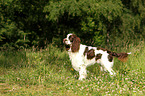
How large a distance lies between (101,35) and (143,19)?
111 inches

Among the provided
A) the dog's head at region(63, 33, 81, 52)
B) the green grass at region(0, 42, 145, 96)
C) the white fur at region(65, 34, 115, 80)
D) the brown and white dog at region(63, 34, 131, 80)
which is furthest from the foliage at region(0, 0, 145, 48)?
the white fur at region(65, 34, 115, 80)

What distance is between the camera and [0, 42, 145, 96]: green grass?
17.9ft

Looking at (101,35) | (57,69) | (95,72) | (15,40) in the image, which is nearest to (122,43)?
(101,35)

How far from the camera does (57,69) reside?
7277 mm

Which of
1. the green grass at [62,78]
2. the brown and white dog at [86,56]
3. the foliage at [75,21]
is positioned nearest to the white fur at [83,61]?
the brown and white dog at [86,56]

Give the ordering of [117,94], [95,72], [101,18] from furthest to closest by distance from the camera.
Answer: [101,18], [95,72], [117,94]

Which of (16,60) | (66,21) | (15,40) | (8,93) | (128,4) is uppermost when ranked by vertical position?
(128,4)

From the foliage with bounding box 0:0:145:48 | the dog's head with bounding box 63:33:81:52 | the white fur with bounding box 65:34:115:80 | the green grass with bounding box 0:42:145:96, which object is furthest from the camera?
the foliage with bounding box 0:0:145:48

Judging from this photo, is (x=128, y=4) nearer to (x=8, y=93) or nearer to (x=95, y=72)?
(x=95, y=72)

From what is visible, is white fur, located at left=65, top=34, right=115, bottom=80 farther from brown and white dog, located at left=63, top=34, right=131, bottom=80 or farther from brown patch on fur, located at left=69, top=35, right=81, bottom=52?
brown patch on fur, located at left=69, top=35, right=81, bottom=52

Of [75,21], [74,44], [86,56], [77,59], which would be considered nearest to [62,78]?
[77,59]

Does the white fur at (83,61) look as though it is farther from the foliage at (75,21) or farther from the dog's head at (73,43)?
the foliage at (75,21)

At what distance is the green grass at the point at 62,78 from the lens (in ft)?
17.9

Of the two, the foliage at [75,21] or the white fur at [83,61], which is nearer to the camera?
the white fur at [83,61]
